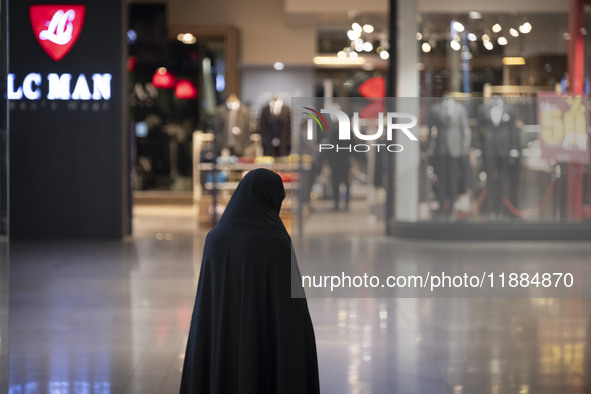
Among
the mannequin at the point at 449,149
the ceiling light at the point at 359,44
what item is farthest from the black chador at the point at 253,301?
the ceiling light at the point at 359,44

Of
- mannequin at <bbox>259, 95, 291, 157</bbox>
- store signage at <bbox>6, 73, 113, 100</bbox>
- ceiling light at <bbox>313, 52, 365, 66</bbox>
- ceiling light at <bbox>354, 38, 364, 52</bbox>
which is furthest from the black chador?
ceiling light at <bbox>313, 52, 365, 66</bbox>

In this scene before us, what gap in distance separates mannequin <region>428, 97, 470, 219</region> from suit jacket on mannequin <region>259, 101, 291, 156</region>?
4051 mm

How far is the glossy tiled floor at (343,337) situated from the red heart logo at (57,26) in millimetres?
3147

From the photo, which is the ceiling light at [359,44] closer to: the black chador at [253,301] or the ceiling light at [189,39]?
the ceiling light at [189,39]

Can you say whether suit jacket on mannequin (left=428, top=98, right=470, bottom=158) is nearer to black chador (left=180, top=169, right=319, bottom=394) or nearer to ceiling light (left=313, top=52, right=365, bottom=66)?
black chador (left=180, top=169, right=319, bottom=394)

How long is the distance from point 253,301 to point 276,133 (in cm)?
1046

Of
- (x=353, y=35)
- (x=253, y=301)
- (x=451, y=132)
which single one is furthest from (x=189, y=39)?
(x=253, y=301)

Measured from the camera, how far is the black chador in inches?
109

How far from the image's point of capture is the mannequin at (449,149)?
361 inches

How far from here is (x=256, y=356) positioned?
2.81m

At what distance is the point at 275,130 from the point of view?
13.1m

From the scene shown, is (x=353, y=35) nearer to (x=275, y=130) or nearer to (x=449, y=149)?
(x=275, y=130)

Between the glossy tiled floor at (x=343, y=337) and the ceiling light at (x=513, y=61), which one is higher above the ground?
the ceiling light at (x=513, y=61)

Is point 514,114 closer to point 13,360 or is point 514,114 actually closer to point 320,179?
point 320,179
